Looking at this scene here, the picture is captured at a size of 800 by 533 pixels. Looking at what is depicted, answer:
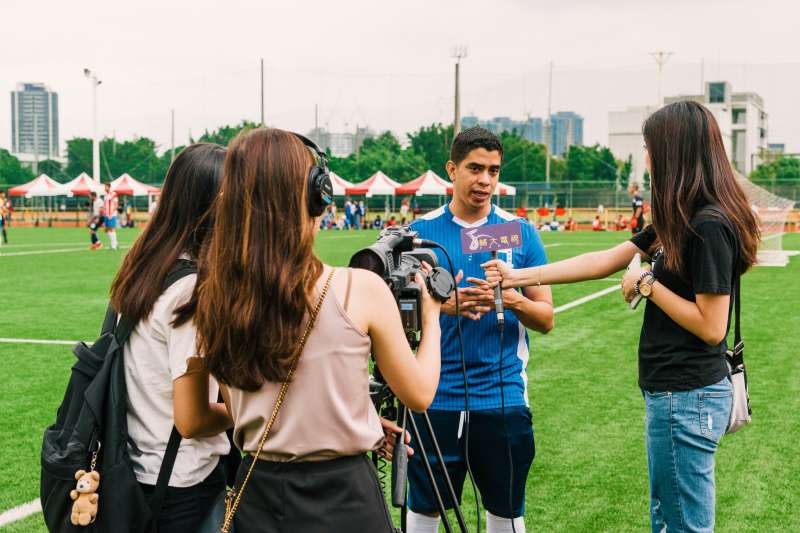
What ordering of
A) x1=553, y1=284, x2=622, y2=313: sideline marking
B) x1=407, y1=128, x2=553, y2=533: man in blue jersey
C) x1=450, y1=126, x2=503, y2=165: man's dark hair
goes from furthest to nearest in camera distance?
x1=553, y1=284, x2=622, y2=313: sideline marking < x1=450, y1=126, x2=503, y2=165: man's dark hair < x1=407, y1=128, x2=553, y2=533: man in blue jersey

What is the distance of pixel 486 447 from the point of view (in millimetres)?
3686

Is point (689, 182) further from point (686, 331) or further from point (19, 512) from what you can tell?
point (19, 512)

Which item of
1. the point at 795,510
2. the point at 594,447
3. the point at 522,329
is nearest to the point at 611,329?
the point at 594,447

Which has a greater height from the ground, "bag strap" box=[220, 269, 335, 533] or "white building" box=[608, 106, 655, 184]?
"white building" box=[608, 106, 655, 184]

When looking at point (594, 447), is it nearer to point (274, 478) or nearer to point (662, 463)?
point (662, 463)

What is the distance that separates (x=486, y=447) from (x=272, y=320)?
1799 mm

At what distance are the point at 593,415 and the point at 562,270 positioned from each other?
3535 millimetres

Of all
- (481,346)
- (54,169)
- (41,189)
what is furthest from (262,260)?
(54,169)

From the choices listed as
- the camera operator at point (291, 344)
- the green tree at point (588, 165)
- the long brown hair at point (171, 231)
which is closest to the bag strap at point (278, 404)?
the camera operator at point (291, 344)

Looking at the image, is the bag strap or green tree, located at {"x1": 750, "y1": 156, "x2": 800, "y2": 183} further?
green tree, located at {"x1": 750, "y1": 156, "x2": 800, "y2": 183}

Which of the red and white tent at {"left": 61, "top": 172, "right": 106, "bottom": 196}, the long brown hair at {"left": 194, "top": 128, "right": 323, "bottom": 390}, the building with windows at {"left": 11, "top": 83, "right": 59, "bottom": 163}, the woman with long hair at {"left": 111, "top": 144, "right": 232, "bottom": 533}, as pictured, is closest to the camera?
the long brown hair at {"left": 194, "top": 128, "right": 323, "bottom": 390}

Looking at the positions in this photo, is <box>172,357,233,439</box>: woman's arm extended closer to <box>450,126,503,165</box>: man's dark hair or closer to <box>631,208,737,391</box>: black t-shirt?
<box>631,208,737,391</box>: black t-shirt

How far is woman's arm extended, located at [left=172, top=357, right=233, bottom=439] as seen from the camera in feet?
7.82

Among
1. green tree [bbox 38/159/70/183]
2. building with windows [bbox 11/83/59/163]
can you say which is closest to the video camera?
green tree [bbox 38/159/70/183]
